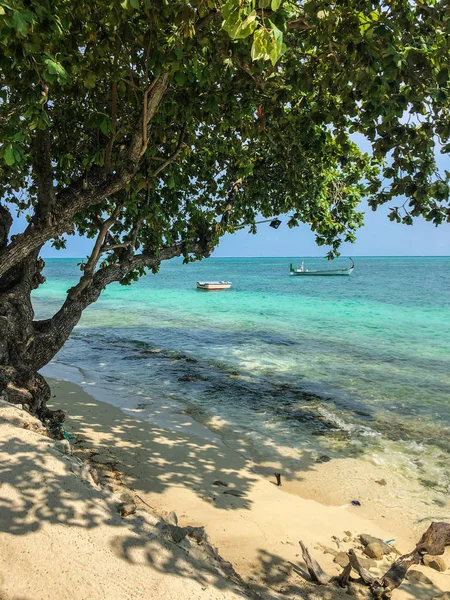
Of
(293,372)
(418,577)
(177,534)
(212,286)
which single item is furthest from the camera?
(212,286)

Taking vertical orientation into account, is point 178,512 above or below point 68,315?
below

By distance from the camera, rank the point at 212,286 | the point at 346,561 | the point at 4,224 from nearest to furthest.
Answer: the point at 346,561 → the point at 4,224 → the point at 212,286

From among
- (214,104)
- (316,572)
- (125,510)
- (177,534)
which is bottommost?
(316,572)

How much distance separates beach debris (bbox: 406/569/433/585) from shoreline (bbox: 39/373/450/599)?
0.10 metres

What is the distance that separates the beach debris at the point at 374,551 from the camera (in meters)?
4.58

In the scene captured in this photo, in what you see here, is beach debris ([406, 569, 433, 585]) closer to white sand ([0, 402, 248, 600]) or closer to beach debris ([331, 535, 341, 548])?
beach debris ([331, 535, 341, 548])

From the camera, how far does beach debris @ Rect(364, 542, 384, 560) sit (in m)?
4.58

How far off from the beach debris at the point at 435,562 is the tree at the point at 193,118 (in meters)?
3.94

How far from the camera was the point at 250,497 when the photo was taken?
573cm

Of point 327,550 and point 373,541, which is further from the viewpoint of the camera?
point 373,541

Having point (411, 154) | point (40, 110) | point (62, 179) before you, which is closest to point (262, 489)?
point (411, 154)

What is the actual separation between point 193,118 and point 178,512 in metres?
5.80

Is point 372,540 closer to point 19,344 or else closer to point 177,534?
point 177,534

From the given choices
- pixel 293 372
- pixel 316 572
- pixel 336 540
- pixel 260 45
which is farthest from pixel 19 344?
pixel 293 372
